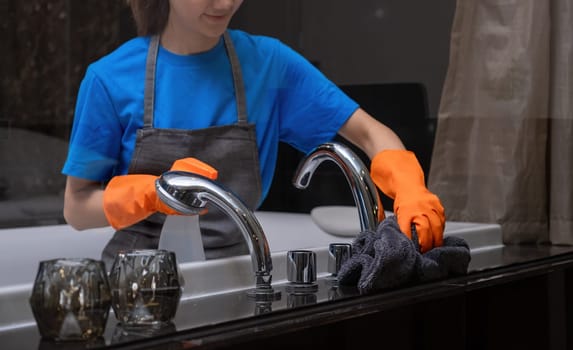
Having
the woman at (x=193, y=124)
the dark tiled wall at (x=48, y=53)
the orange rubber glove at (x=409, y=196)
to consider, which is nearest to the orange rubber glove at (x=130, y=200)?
the woman at (x=193, y=124)

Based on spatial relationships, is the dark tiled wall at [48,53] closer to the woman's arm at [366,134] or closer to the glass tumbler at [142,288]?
the glass tumbler at [142,288]

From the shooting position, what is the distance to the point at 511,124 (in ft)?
6.00

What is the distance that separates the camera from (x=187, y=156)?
118 centimetres

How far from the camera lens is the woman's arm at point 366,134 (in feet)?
4.81

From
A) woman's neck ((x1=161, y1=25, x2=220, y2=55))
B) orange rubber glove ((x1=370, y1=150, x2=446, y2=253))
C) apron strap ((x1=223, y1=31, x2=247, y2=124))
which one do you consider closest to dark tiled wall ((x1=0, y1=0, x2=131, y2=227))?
woman's neck ((x1=161, y1=25, x2=220, y2=55))

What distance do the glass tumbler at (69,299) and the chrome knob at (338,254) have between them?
0.45 metres

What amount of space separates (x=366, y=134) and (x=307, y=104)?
0.13m

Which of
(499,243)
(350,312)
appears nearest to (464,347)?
(350,312)

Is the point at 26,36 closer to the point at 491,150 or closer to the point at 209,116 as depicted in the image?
the point at 209,116

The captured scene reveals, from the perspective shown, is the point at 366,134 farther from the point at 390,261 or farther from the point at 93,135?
the point at 93,135

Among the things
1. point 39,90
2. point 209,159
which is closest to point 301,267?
point 209,159

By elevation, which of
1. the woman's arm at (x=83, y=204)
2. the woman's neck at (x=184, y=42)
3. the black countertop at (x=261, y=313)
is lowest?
the black countertop at (x=261, y=313)

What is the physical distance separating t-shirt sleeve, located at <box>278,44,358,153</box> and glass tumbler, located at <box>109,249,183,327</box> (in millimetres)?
481

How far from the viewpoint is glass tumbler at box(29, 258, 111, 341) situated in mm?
829
